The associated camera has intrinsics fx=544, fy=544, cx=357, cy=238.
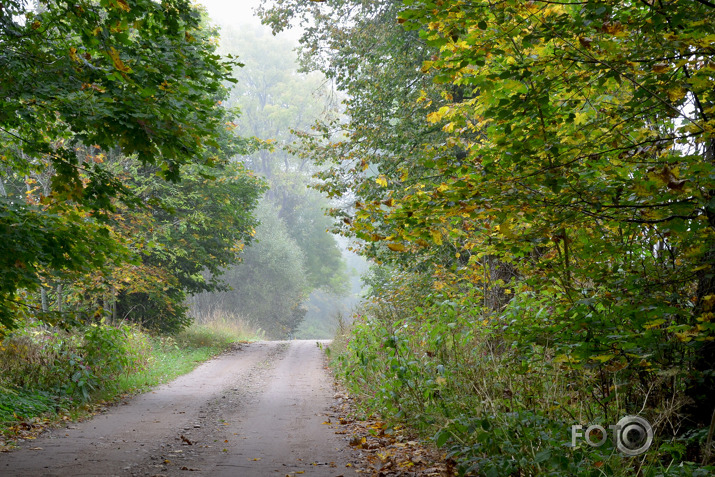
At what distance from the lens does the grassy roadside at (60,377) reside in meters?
8.36

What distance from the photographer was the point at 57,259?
6410 mm

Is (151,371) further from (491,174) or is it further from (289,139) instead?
(289,139)

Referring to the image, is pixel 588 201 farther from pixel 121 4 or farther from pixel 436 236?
pixel 121 4

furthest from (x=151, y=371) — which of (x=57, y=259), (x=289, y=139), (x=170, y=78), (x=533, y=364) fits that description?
(x=289, y=139)

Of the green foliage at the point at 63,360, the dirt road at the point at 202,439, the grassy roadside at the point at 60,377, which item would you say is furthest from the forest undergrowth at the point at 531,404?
the green foliage at the point at 63,360

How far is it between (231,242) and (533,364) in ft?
55.0

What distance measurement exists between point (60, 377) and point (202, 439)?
405 cm

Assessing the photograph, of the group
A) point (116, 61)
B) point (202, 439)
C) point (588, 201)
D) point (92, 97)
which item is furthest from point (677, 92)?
point (202, 439)

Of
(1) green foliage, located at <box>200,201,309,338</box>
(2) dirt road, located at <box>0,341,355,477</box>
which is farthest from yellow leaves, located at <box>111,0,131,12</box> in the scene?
(1) green foliage, located at <box>200,201,309,338</box>

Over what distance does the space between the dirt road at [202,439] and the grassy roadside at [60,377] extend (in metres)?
A: 0.48

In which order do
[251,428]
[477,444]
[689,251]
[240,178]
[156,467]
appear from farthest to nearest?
[240,178]
[251,428]
[156,467]
[477,444]
[689,251]

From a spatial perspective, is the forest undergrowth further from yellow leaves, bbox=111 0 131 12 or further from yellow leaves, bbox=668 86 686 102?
yellow leaves, bbox=111 0 131 12

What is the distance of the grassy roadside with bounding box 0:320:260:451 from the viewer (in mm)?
8359

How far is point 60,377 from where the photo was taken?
32.8ft
